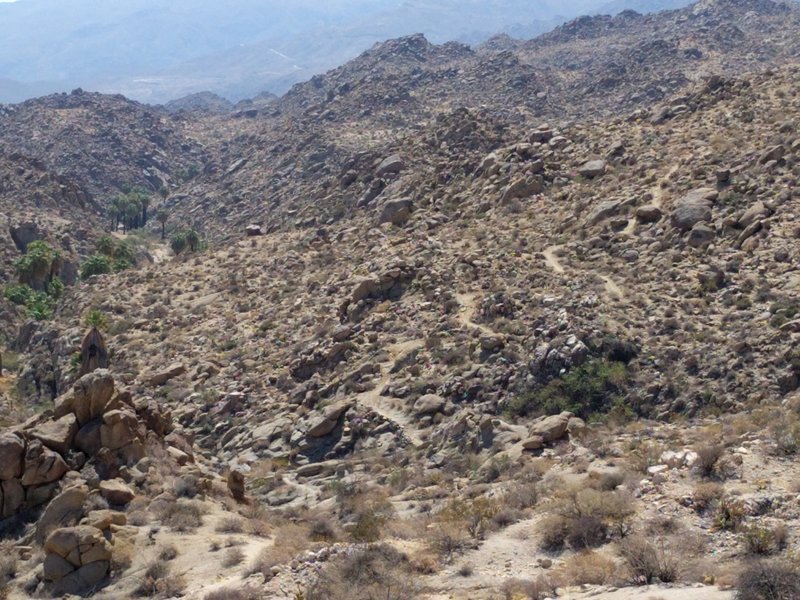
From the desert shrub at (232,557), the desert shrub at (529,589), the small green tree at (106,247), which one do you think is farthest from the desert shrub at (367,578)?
the small green tree at (106,247)

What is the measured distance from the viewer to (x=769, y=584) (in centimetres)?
1039

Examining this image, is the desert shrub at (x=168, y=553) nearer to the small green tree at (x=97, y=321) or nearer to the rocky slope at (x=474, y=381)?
the rocky slope at (x=474, y=381)

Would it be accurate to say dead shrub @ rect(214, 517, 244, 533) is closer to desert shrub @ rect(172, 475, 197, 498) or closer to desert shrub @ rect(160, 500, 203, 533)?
Answer: desert shrub @ rect(160, 500, 203, 533)

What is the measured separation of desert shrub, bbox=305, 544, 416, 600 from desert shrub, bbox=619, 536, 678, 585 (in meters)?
3.17

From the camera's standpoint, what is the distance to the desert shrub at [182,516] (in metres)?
16.3

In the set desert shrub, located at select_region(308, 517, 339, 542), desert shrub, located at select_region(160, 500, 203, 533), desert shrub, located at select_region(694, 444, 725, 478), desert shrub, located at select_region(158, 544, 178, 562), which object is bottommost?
desert shrub, located at select_region(308, 517, 339, 542)

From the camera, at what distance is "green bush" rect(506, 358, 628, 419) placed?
23.7 m

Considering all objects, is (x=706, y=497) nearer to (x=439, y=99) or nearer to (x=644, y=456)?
(x=644, y=456)

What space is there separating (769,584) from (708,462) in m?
5.33

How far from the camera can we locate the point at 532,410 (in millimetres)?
24250

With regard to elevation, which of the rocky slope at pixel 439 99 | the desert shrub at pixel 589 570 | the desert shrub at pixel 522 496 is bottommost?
the desert shrub at pixel 522 496

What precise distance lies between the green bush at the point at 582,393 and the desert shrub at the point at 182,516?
10.3 meters

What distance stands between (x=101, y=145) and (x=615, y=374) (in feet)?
360

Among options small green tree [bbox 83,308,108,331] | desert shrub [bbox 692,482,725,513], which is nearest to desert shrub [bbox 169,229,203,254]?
small green tree [bbox 83,308,108,331]
